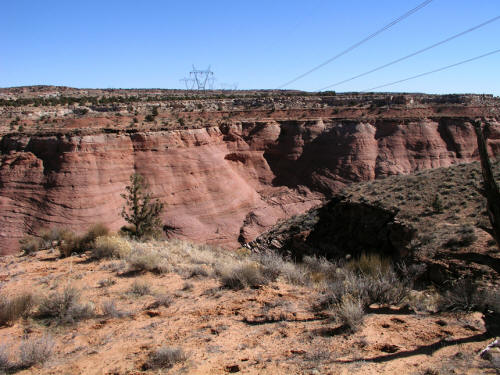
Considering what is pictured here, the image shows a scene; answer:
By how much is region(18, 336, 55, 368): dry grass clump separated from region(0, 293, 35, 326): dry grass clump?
1.46 m

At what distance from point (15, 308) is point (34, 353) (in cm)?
197

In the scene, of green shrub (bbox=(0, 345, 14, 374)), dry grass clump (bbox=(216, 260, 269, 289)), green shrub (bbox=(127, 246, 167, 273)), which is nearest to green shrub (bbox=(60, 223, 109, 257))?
green shrub (bbox=(127, 246, 167, 273))

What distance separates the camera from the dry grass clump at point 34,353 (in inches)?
200

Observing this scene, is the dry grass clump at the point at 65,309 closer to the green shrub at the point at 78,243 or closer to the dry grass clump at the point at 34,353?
the dry grass clump at the point at 34,353

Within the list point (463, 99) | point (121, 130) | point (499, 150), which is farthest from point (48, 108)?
point (463, 99)

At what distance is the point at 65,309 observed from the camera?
6883mm

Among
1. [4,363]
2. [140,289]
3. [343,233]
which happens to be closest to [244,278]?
[140,289]

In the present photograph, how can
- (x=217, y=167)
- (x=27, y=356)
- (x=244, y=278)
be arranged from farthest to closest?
(x=217, y=167) → (x=244, y=278) → (x=27, y=356)

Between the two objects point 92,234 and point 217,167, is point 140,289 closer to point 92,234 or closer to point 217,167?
point 92,234

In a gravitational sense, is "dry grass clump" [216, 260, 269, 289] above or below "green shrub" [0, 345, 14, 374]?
above

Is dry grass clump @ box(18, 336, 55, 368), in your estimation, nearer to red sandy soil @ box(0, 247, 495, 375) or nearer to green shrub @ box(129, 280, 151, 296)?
red sandy soil @ box(0, 247, 495, 375)

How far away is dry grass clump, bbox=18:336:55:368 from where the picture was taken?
5090 millimetres

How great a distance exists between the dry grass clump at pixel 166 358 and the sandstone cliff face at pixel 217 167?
1893 cm

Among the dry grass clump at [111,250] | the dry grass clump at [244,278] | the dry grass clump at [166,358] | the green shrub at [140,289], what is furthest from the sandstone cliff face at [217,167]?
the dry grass clump at [166,358]
